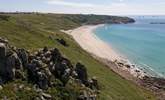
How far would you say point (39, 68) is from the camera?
3747 cm

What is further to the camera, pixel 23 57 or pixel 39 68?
pixel 23 57

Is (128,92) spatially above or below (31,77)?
below

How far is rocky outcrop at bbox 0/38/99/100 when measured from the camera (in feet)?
115

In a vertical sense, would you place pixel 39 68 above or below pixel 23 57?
below

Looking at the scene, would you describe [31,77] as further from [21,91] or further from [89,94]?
[89,94]

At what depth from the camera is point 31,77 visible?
36.9 metres

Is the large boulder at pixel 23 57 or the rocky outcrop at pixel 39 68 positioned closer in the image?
the rocky outcrop at pixel 39 68

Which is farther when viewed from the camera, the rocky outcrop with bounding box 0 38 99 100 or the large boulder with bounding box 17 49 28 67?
the large boulder with bounding box 17 49 28 67

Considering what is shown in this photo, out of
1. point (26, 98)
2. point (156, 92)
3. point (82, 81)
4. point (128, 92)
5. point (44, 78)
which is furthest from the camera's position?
point (156, 92)

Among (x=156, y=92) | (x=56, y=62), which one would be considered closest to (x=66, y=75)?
(x=56, y=62)

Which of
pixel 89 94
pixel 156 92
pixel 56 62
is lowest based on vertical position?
pixel 156 92

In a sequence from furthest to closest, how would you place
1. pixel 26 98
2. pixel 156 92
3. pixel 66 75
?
pixel 156 92 < pixel 66 75 < pixel 26 98

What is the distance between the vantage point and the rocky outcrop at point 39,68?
1385 inches

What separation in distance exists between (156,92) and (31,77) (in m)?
37.6
